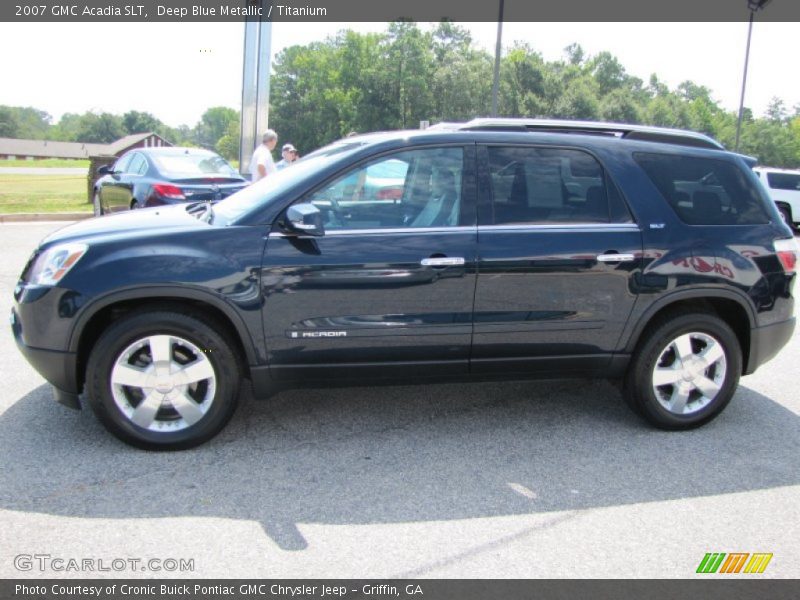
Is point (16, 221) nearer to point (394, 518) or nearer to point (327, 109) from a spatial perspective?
point (394, 518)

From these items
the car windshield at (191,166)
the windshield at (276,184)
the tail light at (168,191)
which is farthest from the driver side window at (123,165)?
A: the windshield at (276,184)

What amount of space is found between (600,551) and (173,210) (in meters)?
3.27

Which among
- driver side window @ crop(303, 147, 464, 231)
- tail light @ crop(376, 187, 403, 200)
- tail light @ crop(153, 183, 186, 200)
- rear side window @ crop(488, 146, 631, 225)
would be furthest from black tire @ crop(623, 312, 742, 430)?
tail light @ crop(153, 183, 186, 200)

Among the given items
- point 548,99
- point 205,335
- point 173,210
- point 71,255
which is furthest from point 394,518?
point 548,99

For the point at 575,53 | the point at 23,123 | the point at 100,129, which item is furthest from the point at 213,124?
the point at 575,53

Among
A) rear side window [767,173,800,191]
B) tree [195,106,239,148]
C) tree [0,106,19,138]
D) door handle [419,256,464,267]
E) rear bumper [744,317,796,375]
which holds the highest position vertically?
tree [195,106,239,148]

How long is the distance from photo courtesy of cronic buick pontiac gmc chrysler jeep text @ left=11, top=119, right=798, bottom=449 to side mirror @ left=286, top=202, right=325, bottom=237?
1 cm

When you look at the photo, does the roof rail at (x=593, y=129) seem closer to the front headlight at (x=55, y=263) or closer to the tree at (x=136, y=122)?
the front headlight at (x=55, y=263)

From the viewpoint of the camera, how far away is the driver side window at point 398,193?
4086mm

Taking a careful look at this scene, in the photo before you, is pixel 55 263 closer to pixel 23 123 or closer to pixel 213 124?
pixel 23 123

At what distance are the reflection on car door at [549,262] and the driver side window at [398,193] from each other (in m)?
0.20

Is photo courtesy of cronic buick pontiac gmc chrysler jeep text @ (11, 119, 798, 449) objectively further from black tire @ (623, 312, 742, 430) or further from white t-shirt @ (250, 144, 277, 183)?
white t-shirt @ (250, 144, 277, 183)

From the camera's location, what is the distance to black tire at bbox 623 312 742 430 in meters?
4.46
